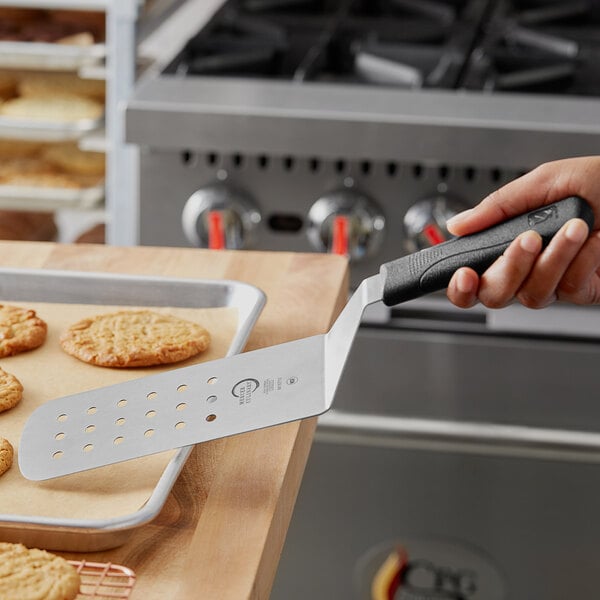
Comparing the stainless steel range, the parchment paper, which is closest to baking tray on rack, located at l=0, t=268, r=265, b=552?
the parchment paper

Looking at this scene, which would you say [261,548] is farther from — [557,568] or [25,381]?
[557,568]

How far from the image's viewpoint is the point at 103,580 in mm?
628

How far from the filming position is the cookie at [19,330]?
93 cm

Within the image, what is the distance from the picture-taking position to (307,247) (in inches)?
62.8

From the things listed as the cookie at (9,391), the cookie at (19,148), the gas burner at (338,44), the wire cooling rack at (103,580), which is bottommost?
the cookie at (19,148)

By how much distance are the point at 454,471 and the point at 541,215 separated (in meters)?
0.86

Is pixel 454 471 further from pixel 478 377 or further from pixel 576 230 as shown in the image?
pixel 576 230

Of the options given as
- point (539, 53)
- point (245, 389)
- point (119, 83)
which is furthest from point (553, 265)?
point (119, 83)

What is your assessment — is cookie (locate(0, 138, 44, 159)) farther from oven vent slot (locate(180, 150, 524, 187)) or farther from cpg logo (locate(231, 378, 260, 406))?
cpg logo (locate(231, 378, 260, 406))

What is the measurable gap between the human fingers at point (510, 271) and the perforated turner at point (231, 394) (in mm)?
12

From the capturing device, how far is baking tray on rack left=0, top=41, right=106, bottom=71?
1932 millimetres

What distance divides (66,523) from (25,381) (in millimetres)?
290

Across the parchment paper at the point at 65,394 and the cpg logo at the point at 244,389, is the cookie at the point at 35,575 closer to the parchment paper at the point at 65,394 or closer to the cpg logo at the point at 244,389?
the parchment paper at the point at 65,394

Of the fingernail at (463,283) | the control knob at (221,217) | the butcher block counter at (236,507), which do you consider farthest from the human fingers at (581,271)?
the control knob at (221,217)
